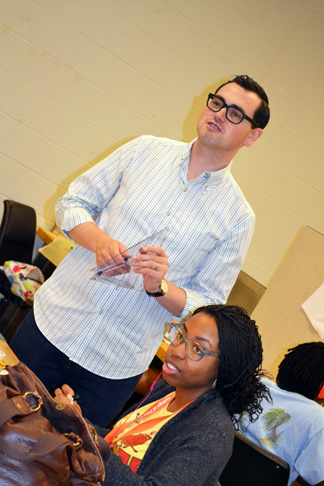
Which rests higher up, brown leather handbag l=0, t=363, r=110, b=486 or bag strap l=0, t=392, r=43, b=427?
bag strap l=0, t=392, r=43, b=427

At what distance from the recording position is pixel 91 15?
365 centimetres

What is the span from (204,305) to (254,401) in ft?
1.09

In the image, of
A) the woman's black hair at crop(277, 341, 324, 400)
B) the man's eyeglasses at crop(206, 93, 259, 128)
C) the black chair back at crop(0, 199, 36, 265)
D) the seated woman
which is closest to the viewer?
the seated woman

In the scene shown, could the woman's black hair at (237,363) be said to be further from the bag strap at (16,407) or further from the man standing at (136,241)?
the bag strap at (16,407)

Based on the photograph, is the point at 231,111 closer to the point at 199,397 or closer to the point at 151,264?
the point at 151,264

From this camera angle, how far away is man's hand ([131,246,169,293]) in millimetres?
1298

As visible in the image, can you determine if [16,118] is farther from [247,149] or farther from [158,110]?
[247,149]

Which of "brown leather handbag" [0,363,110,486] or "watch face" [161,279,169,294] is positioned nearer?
"brown leather handbag" [0,363,110,486]

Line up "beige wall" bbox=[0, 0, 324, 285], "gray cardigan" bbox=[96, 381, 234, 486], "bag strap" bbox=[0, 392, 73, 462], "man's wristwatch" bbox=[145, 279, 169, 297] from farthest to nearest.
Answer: "beige wall" bbox=[0, 0, 324, 285]
"man's wristwatch" bbox=[145, 279, 169, 297]
"gray cardigan" bbox=[96, 381, 234, 486]
"bag strap" bbox=[0, 392, 73, 462]

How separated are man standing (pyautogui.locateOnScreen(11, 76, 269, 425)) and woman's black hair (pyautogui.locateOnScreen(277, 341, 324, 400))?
638mm

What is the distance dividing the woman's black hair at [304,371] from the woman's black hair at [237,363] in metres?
0.68

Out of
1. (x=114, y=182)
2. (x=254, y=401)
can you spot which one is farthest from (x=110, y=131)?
(x=254, y=401)

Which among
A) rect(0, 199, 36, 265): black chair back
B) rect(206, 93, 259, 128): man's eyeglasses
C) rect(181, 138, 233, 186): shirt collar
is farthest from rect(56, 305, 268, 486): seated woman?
rect(0, 199, 36, 265): black chair back

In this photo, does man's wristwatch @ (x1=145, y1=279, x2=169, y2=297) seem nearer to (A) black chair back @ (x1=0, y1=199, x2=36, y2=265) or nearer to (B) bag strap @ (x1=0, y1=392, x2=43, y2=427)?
(B) bag strap @ (x1=0, y1=392, x2=43, y2=427)
